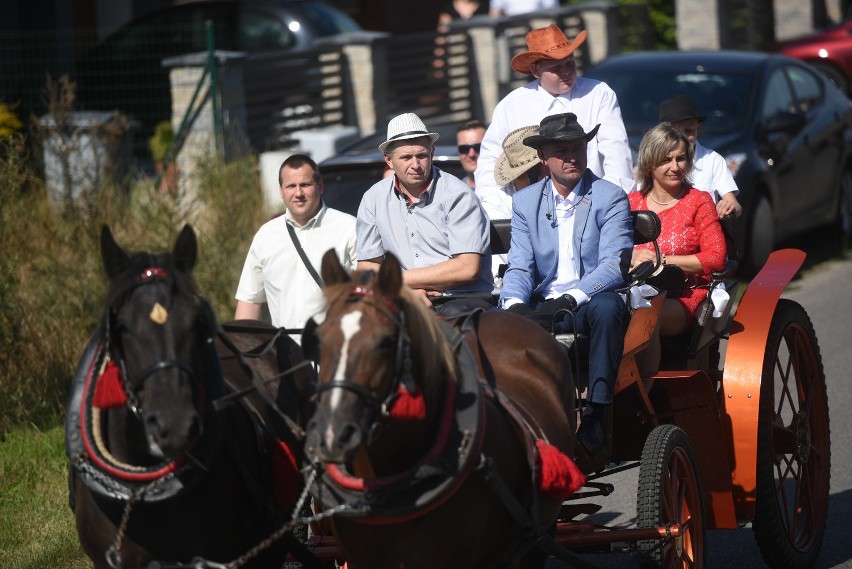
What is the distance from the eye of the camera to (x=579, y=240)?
5.81 metres

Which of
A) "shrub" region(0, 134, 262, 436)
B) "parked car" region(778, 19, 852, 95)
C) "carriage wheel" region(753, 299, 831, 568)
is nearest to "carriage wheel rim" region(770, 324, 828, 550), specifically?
"carriage wheel" region(753, 299, 831, 568)

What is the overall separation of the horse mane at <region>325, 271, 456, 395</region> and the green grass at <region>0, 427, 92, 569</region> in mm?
2730

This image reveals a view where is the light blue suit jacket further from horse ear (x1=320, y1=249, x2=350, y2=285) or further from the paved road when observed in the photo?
horse ear (x1=320, y1=249, x2=350, y2=285)

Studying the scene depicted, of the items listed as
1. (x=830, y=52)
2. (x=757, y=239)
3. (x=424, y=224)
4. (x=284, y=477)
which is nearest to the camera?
(x=284, y=477)

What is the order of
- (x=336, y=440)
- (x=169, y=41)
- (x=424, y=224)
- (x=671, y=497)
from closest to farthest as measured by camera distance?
(x=336, y=440), (x=671, y=497), (x=424, y=224), (x=169, y=41)

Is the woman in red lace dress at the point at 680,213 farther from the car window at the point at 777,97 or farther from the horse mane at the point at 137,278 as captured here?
the car window at the point at 777,97

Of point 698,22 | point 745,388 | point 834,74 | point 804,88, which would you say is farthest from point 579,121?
point 698,22

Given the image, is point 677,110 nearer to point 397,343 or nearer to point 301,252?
point 301,252

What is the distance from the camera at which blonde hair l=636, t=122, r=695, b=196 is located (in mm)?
6469

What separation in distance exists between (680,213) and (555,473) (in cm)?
236

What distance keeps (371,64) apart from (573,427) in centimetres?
1264

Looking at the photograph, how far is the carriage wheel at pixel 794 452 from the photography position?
587 cm

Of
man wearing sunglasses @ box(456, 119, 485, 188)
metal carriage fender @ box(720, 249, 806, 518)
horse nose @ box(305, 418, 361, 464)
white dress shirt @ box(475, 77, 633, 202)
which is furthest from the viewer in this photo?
man wearing sunglasses @ box(456, 119, 485, 188)

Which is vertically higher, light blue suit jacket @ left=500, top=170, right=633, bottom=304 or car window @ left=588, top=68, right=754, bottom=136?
car window @ left=588, top=68, right=754, bottom=136
